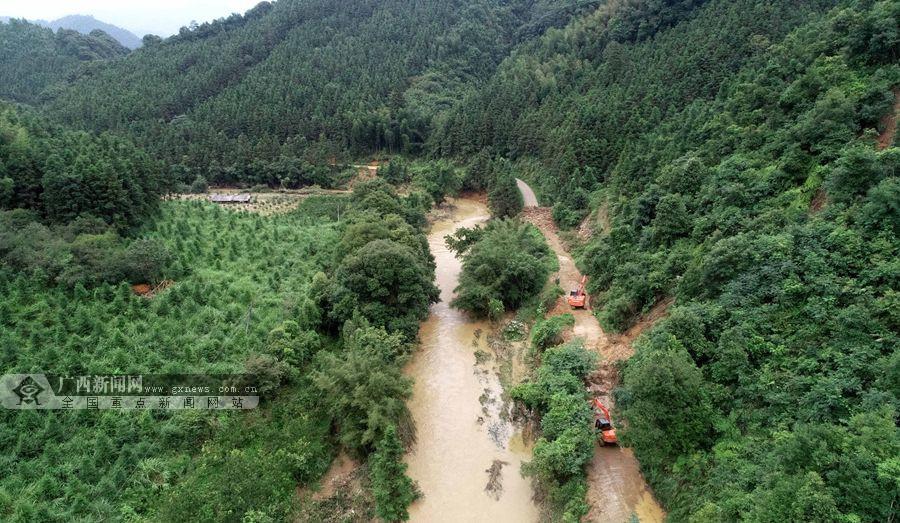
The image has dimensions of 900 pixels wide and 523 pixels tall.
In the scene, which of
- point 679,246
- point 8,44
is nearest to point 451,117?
point 679,246

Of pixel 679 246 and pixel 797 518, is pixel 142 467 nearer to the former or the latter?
pixel 797 518

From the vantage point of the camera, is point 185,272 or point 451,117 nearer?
point 185,272

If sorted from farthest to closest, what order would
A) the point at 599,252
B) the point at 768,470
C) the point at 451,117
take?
the point at 451,117, the point at 599,252, the point at 768,470

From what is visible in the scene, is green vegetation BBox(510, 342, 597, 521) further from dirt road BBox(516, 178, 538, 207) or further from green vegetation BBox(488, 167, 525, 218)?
dirt road BBox(516, 178, 538, 207)

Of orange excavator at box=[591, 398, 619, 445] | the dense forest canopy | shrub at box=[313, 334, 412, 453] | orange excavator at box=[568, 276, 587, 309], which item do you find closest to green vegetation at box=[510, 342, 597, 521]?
the dense forest canopy

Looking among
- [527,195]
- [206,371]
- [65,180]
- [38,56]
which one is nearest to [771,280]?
[206,371]
